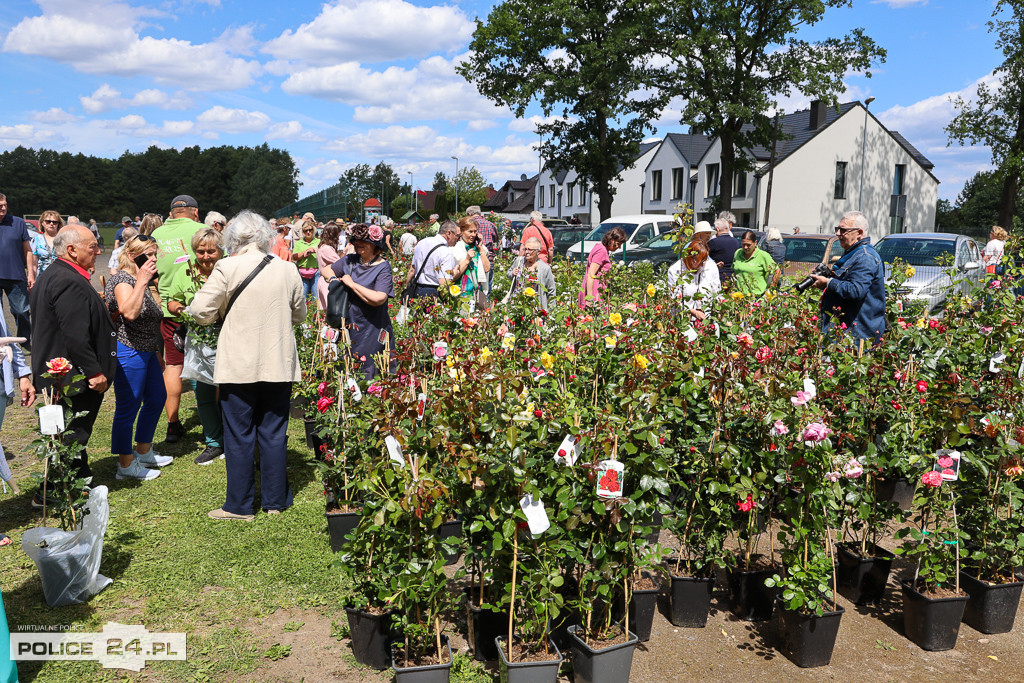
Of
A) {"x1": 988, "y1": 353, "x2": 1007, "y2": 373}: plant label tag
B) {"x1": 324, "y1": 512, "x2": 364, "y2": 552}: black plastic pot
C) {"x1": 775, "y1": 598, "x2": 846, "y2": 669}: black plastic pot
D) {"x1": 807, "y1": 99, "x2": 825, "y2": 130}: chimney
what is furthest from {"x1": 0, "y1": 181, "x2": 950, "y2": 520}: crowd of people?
{"x1": 807, "y1": 99, "x2": 825, "y2": 130}: chimney

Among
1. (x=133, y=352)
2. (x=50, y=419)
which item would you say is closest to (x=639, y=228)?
(x=133, y=352)

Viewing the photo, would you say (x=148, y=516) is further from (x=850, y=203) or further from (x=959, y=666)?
(x=850, y=203)

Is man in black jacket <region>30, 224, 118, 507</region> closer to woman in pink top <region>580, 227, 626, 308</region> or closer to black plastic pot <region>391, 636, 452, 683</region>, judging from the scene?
black plastic pot <region>391, 636, 452, 683</region>

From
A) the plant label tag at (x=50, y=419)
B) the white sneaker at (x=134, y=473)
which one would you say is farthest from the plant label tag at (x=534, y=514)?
the white sneaker at (x=134, y=473)

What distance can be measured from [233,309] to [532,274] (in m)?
2.43

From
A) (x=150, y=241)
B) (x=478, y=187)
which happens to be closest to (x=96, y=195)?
(x=478, y=187)

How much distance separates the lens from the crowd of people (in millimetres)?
4102

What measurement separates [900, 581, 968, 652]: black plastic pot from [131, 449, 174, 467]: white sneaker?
16.0ft

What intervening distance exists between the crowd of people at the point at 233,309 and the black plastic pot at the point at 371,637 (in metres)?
1.72

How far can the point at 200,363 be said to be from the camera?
17.0 feet

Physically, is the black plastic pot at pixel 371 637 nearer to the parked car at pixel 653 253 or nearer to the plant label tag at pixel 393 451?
the plant label tag at pixel 393 451

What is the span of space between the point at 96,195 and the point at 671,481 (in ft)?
306

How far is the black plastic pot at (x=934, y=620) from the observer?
10.4 feet

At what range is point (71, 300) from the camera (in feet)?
13.3
